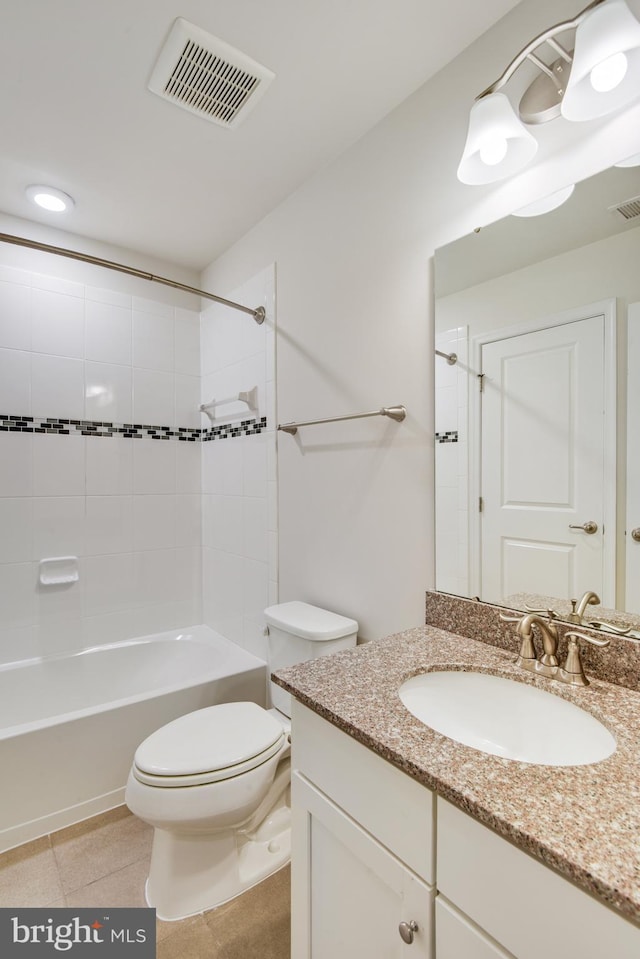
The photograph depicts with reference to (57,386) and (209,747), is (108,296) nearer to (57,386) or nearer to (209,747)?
(57,386)

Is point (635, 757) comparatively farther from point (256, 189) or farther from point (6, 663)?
point (6, 663)

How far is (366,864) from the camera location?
2.58 ft

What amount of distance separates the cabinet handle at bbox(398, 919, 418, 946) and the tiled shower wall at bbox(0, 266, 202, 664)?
6.86 ft

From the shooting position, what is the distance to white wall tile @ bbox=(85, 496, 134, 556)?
92.7 inches

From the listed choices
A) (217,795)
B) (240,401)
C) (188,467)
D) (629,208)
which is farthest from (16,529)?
(629,208)

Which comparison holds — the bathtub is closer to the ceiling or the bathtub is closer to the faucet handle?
the faucet handle

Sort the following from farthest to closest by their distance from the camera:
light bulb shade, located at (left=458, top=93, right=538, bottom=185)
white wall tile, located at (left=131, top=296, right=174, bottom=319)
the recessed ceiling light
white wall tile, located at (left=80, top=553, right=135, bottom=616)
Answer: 1. white wall tile, located at (left=131, top=296, right=174, bottom=319)
2. white wall tile, located at (left=80, top=553, right=135, bottom=616)
3. the recessed ceiling light
4. light bulb shade, located at (left=458, top=93, right=538, bottom=185)

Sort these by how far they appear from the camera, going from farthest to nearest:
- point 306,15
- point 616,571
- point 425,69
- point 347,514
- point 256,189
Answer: point 256,189 < point 347,514 < point 425,69 < point 306,15 < point 616,571

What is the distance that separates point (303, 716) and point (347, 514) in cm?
84

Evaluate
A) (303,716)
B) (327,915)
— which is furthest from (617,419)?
(327,915)

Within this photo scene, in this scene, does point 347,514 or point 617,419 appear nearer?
point 617,419

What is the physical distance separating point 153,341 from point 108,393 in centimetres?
40

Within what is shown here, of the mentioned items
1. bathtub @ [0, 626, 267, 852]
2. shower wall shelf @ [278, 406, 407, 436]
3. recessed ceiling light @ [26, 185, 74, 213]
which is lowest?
bathtub @ [0, 626, 267, 852]

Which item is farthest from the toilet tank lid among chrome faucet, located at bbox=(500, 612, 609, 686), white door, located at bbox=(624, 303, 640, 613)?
white door, located at bbox=(624, 303, 640, 613)
